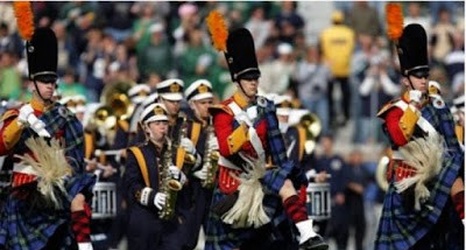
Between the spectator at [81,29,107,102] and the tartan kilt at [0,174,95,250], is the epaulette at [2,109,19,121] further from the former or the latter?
the spectator at [81,29,107,102]

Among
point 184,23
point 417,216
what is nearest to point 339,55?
point 184,23

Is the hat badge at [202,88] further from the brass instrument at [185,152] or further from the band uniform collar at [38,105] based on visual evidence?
the band uniform collar at [38,105]

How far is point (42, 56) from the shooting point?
19609 millimetres

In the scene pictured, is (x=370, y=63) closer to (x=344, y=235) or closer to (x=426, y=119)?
(x=344, y=235)

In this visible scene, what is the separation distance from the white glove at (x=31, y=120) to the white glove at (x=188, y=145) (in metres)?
3.26

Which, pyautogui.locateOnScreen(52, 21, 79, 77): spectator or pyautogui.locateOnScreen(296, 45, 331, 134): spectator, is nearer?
pyautogui.locateOnScreen(296, 45, 331, 134): spectator

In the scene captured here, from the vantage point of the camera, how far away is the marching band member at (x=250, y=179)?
18.7 meters

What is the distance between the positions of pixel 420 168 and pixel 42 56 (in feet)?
11.0

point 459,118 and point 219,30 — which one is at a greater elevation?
point 219,30

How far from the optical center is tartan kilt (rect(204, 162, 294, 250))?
18700mm

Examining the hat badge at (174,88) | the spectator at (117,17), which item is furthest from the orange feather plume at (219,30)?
the spectator at (117,17)

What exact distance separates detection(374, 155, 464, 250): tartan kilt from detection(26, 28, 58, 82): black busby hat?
3054mm

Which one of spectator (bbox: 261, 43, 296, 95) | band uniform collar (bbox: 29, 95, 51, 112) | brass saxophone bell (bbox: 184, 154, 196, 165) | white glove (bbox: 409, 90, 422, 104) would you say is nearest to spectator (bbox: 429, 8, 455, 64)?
spectator (bbox: 261, 43, 296, 95)

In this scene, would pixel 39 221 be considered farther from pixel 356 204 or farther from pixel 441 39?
pixel 441 39
